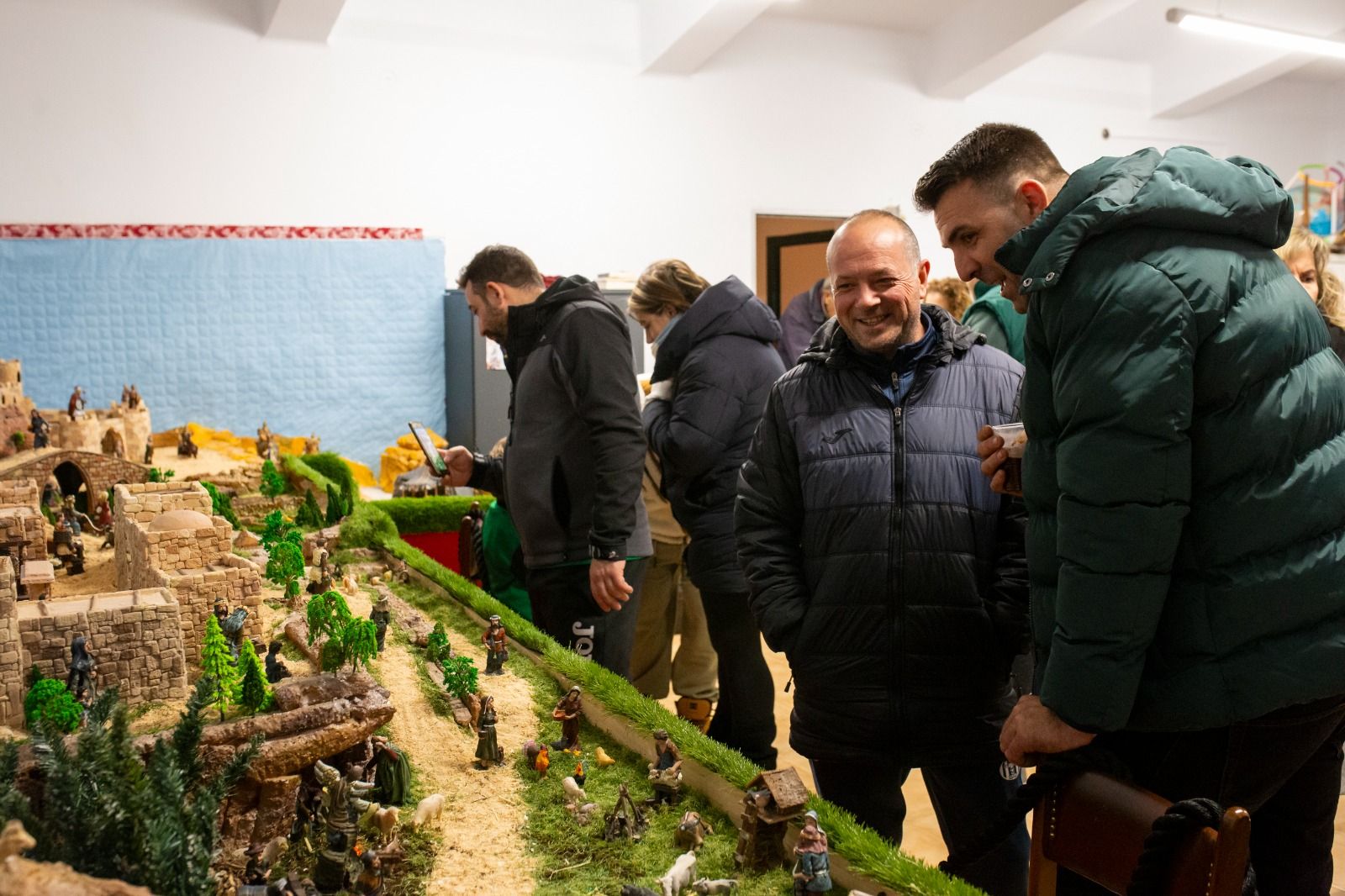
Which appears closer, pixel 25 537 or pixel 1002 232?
pixel 1002 232

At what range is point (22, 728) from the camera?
2010mm

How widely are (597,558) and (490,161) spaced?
570 centimetres

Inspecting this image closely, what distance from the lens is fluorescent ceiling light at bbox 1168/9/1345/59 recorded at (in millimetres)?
7383

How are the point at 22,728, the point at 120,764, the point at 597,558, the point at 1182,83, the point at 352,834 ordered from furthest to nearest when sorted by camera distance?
the point at 1182,83, the point at 597,558, the point at 22,728, the point at 352,834, the point at 120,764

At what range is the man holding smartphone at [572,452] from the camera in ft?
9.74

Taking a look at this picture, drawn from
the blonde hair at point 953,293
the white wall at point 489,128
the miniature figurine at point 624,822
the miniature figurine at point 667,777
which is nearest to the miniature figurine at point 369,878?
the miniature figurine at point 624,822

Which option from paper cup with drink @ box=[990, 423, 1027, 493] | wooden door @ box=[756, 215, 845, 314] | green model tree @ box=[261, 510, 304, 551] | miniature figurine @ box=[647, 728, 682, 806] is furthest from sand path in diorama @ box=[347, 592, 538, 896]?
wooden door @ box=[756, 215, 845, 314]

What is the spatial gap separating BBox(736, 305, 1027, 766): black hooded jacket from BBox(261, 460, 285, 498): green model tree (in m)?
3.38

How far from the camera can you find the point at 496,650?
2701 millimetres

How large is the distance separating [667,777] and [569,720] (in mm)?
338

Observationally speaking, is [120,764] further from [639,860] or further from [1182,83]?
[1182,83]

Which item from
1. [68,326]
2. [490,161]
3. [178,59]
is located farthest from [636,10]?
[68,326]

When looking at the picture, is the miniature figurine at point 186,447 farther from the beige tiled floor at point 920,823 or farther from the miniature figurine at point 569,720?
the miniature figurine at point 569,720

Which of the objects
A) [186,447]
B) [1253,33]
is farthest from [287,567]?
[1253,33]
